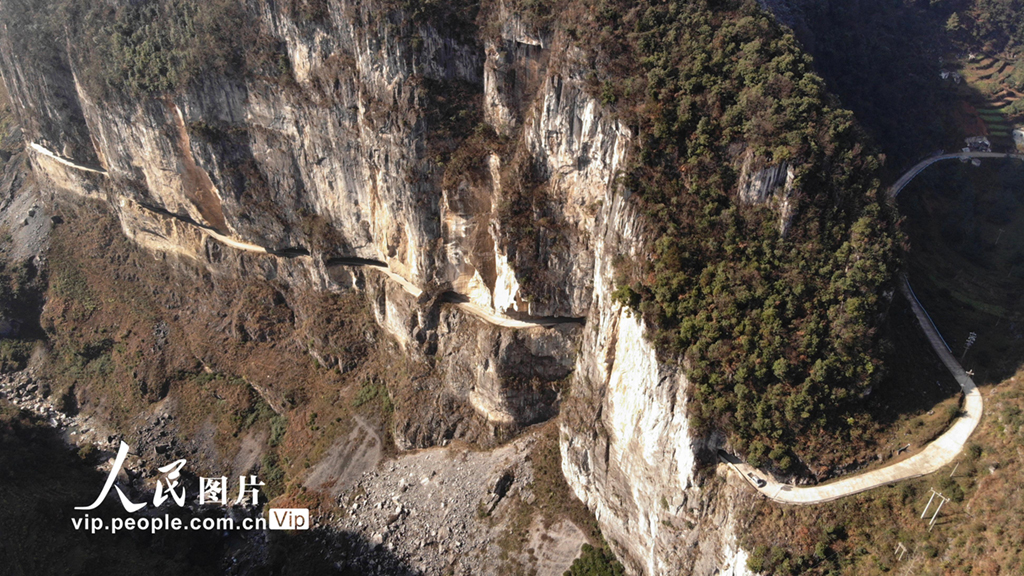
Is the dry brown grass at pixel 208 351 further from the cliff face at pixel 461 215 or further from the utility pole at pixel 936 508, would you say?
the utility pole at pixel 936 508

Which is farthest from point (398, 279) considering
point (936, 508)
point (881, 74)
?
point (881, 74)

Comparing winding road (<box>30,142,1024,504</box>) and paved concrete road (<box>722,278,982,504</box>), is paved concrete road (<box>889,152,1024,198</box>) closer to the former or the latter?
winding road (<box>30,142,1024,504</box>)

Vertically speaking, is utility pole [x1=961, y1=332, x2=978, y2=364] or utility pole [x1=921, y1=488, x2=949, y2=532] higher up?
utility pole [x1=961, y1=332, x2=978, y2=364]

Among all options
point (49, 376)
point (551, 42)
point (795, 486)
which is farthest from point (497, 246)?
point (49, 376)

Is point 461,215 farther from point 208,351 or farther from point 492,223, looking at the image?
point 208,351

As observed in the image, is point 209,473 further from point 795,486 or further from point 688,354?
point 795,486

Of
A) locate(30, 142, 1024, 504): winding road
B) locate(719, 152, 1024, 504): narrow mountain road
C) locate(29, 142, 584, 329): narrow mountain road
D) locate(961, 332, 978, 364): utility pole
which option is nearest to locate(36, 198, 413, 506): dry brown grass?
locate(29, 142, 584, 329): narrow mountain road
